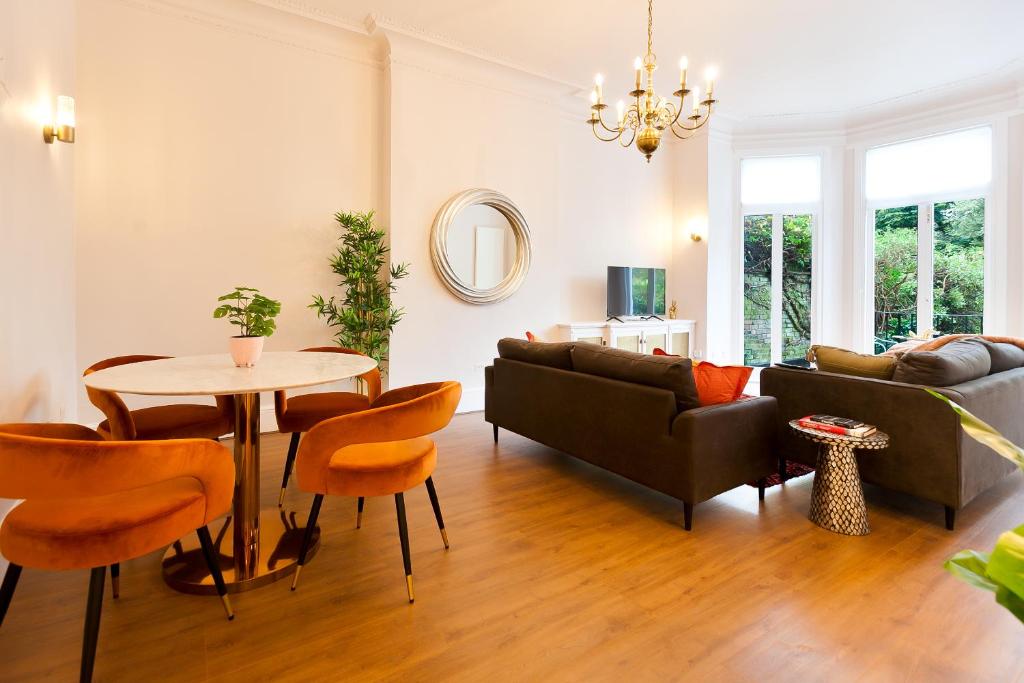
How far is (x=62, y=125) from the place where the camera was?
9.19 ft

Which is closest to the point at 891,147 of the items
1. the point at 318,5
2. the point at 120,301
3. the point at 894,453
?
the point at 894,453

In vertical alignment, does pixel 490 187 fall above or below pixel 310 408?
above

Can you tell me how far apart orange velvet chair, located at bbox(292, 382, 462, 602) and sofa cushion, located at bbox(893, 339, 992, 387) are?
2266mm

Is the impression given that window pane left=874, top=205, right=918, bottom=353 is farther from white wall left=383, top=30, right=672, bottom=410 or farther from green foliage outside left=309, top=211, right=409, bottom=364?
green foliage outside left=309, top=211, right=409, bottom=364

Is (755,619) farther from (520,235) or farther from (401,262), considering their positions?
(520,235)

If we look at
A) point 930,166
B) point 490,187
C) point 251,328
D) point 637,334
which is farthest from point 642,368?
point 930,166

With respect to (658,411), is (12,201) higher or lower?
higher

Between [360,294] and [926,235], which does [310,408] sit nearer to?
[360,294]

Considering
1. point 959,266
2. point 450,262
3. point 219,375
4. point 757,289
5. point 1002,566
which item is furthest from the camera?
point 757,289

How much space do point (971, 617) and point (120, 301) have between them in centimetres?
499

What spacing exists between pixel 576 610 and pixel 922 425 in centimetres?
192

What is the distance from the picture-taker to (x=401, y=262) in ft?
15.9

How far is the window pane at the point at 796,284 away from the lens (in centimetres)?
712

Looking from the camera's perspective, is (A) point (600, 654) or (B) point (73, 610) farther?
(B) point (73, 610)
